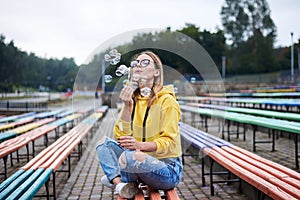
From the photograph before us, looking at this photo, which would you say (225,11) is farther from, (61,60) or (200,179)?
(200,179)

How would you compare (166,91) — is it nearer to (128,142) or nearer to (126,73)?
(126,73)

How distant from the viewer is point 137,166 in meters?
2.47

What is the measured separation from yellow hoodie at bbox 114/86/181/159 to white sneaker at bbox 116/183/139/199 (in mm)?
319

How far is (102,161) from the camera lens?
2713 millimetres

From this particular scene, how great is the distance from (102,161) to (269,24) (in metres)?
60.4

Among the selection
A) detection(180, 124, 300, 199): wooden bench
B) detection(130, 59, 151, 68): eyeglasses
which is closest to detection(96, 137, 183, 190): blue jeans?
detection(130, 59, 151, 68): eyeglasses

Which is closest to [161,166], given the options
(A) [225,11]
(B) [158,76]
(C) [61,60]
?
(B) [158,76]

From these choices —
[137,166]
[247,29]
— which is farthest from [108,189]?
[247,29]

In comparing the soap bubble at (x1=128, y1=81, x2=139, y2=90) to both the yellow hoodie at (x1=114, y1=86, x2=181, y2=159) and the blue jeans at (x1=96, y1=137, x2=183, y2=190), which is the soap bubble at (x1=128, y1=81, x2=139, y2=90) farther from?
the blue jeans at (x1=96, y1=137, x2=183, y2=190)

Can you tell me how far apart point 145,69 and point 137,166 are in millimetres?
679

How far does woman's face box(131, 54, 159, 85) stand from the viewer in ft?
7.75

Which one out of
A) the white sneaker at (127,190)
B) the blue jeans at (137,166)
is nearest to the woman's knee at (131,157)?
the blue jeans at (137,166)

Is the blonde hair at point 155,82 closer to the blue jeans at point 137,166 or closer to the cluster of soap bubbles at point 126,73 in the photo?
the cluster of soap bubbles at point 126,73

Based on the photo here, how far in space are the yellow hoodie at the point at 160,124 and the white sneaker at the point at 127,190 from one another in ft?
1.05
